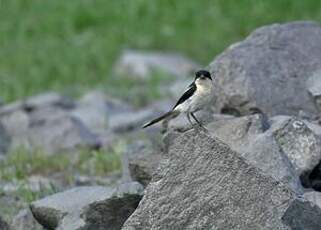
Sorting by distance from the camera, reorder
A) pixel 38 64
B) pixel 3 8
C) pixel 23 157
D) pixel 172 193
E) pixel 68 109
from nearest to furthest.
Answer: pixel 172 193 → pixel 23 157 → pixel 68 109 → pixel 38 64 → pixel 3 8

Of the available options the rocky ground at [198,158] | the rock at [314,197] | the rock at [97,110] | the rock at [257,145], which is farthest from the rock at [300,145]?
the rock at [97,110]

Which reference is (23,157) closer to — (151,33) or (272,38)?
(272,38)

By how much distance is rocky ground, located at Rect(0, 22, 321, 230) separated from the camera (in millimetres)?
6980

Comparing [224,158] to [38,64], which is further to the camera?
[38,64]

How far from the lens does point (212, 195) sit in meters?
7.00

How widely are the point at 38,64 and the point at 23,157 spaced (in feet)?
28.3

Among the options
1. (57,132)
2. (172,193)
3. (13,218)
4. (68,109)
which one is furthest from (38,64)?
(172,193)

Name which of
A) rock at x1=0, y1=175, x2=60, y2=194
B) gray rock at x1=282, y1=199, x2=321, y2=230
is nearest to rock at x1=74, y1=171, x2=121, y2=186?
rock at x1=0, y1=175, x2=60, y2=194

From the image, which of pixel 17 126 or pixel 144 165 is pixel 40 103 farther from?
pixel 144 165

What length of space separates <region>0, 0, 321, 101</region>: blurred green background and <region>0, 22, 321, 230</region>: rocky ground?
3847 mm

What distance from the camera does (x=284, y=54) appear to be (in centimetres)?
1028

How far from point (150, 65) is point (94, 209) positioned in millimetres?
12383

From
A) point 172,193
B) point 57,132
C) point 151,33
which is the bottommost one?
point 151,33

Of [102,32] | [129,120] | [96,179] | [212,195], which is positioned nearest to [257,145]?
[212,195]
